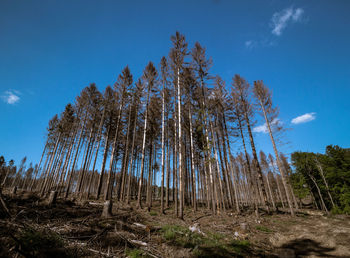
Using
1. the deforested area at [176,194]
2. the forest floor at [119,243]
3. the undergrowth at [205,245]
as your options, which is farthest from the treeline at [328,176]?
the undergrowth at [205,245]

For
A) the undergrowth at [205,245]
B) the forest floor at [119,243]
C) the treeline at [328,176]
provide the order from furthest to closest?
the treeline at [328,176], the undergrowth at [205,245], the forest floor at [119,243]

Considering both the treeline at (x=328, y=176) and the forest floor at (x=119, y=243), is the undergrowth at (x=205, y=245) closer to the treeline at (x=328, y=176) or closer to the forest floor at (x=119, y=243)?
the forest floor at (x=119, y=243)

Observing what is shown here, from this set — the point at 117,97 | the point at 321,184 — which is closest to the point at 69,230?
the point at 117,97

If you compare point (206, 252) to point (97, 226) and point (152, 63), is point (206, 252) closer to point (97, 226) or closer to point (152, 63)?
point (97, 226)

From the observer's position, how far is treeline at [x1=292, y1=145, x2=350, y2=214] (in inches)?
611

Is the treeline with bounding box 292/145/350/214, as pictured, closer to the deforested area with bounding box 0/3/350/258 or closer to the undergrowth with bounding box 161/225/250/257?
the deforested area with bounding box 0/3/350/258

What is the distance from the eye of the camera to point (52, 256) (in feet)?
8.48

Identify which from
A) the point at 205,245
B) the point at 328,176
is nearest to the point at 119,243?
the point at 205,245

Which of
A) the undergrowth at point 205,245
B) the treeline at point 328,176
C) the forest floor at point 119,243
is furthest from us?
the treeline at point 328,176

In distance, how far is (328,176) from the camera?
16828mm

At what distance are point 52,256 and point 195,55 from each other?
15942 millimetres

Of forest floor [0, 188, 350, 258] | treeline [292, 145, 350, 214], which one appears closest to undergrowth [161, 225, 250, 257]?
forest floor [0, 188, 350, 258]

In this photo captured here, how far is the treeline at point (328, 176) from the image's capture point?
50.9 feet

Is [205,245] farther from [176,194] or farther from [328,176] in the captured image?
[328,176]
